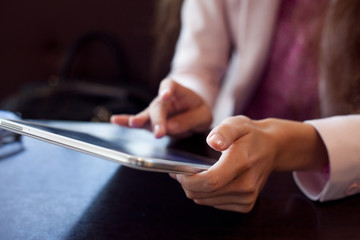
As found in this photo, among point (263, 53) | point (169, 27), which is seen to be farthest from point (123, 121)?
point (169, 27)

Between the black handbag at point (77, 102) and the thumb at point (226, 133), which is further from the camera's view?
the black handbag at point (77, 102)

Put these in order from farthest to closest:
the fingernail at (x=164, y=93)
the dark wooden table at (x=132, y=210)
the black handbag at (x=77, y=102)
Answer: the black handbag at (x=77, y=102), the fingernail at (x=164, y=93), the dark wooden table at (x=132, y=210)

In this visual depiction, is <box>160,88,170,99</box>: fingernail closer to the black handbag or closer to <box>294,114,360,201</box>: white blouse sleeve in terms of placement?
<box>294,114,360,201</box>: white blouse sleeve

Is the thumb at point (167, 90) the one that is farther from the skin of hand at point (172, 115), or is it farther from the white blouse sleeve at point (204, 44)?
the white blouse sleeve at point (204, 44)

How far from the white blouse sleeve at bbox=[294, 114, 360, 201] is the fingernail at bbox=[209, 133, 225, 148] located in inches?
5.3

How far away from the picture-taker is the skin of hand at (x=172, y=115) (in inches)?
18.6

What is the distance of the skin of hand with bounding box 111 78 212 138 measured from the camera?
1.55ft

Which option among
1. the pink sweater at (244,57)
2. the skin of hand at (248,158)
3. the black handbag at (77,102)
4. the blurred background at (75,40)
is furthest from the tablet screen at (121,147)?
the blurred background at (75,40)

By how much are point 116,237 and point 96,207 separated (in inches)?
2.2

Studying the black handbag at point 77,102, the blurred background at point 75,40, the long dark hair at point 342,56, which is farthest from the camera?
the blurred background at point 75,40

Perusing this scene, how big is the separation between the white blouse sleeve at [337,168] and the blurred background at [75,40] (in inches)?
46.7

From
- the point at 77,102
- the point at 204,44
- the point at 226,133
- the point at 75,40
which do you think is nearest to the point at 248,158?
the point at 226,133

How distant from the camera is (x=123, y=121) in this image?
1.64ft

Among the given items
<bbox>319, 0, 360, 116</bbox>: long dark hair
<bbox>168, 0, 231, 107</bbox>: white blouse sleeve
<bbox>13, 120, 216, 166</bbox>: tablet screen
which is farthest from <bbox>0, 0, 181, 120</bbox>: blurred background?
<bbox>13, 120, 216, 166</bbox>: tablet screen
